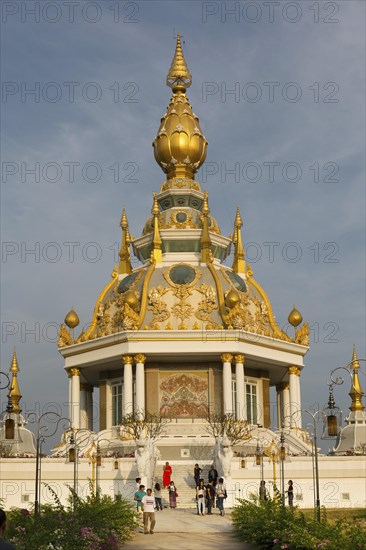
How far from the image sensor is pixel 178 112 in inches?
2960

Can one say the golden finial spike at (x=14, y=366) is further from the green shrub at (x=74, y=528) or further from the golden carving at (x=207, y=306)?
the green shrub at (x=74, y=528)

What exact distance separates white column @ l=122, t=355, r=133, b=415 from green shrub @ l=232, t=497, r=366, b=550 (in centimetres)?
2915

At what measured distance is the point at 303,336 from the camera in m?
67.1

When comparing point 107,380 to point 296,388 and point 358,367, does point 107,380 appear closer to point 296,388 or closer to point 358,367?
point 296,388

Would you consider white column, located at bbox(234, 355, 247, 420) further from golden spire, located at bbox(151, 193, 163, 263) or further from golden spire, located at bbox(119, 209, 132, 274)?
golden spire, located at bbox(119, 209, 132, 274)

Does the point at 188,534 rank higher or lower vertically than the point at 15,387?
lower

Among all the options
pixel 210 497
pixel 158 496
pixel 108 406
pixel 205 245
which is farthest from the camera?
pixel 205 245

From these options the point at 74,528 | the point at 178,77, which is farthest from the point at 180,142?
the point at 74,528

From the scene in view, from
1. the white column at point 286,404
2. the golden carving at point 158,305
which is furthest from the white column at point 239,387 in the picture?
the golden carving at point 158,305

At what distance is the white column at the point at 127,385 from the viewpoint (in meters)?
61.1

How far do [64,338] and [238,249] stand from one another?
13735mm

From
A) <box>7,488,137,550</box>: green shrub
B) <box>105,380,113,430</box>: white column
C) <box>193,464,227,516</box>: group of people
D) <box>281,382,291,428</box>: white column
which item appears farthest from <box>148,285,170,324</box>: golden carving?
<box>7,488,137,550</box>: green shrub

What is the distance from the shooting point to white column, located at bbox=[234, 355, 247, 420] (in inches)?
2416

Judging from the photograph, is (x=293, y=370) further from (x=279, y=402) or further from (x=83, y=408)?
(x=83, y=408)
